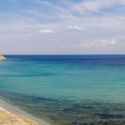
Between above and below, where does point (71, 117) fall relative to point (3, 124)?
below

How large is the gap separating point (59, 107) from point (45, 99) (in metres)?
3.60

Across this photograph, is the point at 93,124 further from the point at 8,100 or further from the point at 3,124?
the point at 8,100

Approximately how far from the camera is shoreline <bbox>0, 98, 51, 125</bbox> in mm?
10819

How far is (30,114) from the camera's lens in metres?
15.4

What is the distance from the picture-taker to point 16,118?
11.6m

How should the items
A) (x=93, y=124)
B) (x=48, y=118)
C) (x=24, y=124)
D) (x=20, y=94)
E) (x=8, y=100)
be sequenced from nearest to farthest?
1. (x=24, y=124)
2. (x=93, y=124)
3. (x=48, y=118)
4. (x=8, y=100)
5. (x=20, y=94)

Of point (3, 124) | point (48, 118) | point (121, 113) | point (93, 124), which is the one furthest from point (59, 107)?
point (3, 124)

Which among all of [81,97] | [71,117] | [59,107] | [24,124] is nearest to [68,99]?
[81,97]

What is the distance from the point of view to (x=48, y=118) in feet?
47.5

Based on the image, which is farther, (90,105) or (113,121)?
(90,105)

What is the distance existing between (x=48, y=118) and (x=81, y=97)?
744 centimetres

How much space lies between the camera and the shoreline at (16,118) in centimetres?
1082

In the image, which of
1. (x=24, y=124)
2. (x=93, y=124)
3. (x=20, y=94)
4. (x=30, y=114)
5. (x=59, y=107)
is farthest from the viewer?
(x=20, y=94)

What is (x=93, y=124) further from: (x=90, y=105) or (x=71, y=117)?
(x=90, y=105)
